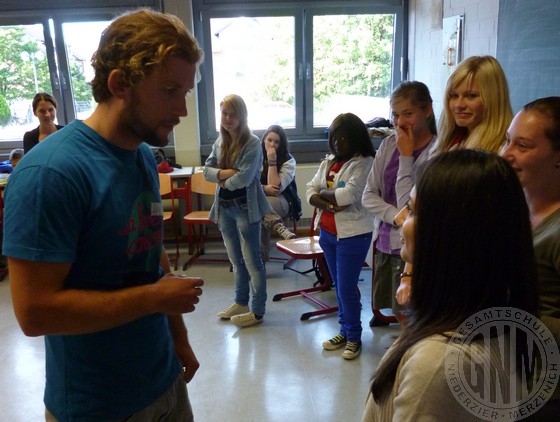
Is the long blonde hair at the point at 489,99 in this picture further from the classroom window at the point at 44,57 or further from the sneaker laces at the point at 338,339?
the classroom window at the point at 44,57

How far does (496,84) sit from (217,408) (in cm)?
185

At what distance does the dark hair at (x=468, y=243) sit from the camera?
796mm

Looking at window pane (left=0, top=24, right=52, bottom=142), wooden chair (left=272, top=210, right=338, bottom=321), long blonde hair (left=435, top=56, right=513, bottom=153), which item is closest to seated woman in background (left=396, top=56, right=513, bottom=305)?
long blonde hair (left=435, top=56, right=513, bottom=153)

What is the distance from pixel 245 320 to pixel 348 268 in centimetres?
88

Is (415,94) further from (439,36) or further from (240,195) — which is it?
(439,36)

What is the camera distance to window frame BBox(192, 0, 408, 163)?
459 cm

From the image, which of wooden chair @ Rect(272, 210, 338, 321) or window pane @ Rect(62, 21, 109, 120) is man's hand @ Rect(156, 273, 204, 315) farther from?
window pane @ Rect(62, 21, 109, 120)

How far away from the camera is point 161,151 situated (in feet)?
15.3

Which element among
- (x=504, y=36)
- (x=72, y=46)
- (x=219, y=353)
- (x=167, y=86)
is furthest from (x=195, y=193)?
(x=167, y=86)

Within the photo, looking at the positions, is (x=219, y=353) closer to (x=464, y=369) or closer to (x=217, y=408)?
(x=217, y=408)

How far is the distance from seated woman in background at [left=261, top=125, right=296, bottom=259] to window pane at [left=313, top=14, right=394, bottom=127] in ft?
3.38

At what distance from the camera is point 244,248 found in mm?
2969

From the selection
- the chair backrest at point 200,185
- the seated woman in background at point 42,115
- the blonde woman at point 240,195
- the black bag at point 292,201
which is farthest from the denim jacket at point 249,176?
the seated woman in background at point 42,115

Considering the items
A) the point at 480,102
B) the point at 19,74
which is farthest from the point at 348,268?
the point at 19,74
